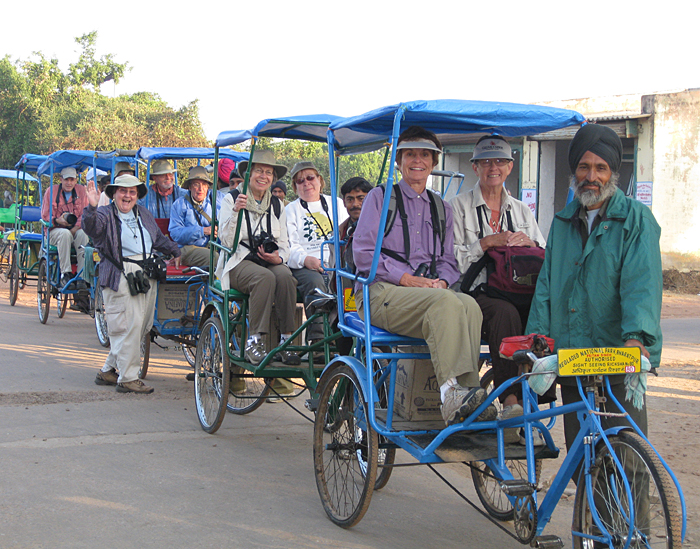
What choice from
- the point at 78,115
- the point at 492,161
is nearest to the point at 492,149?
the point at 492,161

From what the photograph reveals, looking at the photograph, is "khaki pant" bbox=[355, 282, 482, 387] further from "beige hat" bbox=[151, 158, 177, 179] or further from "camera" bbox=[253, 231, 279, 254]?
"beige hat" bbox=[151, 158, 177, 179]

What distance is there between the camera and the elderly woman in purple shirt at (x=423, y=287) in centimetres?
359

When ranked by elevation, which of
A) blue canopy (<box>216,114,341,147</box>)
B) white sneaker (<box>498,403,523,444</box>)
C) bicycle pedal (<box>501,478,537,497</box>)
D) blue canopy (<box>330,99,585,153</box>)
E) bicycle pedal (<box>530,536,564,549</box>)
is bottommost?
bicycle pedal (<box>530,536,564,549</box>)

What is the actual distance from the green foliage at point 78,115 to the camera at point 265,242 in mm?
22107

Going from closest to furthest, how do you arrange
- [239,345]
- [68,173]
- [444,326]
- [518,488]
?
[518,488] → [444,326] → [239,345] → [68,173]

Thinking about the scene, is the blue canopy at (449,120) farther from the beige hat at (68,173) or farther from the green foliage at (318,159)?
the green foliage at (318,159)

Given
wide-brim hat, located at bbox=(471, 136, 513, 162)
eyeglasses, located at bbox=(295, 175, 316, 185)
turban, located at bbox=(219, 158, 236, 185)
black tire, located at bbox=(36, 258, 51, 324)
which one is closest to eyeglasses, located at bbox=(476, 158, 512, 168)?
wide-brim hat, located at bbox=(471, 136, 513, 162)

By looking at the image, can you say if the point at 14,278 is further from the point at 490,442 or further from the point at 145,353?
the point at 490,442

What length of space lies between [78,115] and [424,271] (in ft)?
104

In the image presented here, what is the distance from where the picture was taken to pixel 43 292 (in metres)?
11.2

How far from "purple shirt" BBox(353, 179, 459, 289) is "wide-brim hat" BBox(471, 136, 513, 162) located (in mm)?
389

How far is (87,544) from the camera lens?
3.56 metres

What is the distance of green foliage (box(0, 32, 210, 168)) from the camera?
91.2 feet

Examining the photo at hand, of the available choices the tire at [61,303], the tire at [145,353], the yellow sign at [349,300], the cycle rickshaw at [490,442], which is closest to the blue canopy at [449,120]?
the cycle rickshaw at [490,442]
